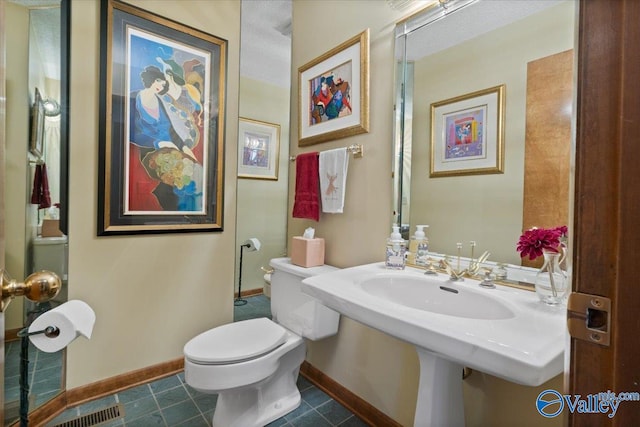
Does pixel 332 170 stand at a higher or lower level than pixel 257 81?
lower

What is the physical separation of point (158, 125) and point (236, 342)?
51.9 inches

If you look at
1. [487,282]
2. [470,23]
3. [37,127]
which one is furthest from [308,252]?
[37,127]

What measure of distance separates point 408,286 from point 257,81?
112 inches

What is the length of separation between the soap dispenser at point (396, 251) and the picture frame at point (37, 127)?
1787 millimetres

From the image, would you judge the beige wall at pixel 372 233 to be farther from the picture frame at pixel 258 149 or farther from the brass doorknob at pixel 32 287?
the picture frame at pixel 258 149

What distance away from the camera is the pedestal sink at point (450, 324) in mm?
627

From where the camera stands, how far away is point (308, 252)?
171 centimetres

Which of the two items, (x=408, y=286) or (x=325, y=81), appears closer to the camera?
(x=408, y=286)

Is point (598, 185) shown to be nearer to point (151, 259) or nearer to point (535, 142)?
point (535, 142)

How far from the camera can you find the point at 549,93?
1.02 metres

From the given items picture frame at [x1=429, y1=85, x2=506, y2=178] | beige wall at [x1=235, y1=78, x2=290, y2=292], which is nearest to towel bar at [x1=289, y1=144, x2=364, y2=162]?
picture frame at [x1=429, y1=85, x2=506, y2=178]

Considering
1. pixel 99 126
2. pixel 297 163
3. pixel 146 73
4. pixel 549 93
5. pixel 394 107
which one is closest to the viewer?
pixel 549 93

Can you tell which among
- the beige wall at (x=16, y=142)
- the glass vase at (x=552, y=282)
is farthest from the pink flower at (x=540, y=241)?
the beige wall at (x=16, y=142)

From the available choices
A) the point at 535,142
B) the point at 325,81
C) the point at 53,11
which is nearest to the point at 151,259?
the point at 53,11
